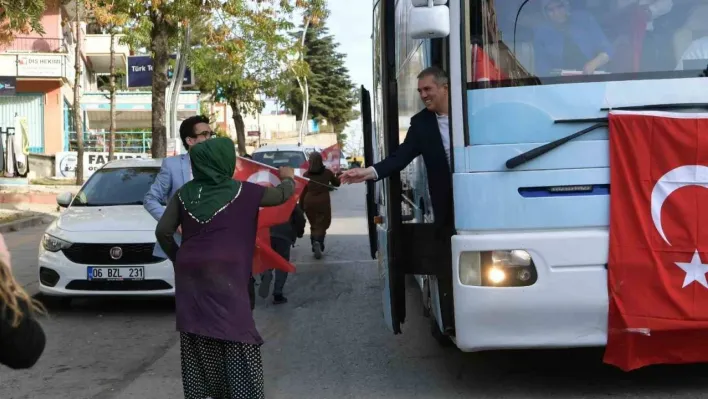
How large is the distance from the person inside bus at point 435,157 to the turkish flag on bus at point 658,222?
1.04 m

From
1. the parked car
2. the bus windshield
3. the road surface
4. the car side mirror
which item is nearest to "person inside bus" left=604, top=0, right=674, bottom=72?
the bus windshield

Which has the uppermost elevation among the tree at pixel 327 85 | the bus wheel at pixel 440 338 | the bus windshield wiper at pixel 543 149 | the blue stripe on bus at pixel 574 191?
the tree at pixel 327 85

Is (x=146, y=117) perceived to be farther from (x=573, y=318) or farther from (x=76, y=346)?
(x=573, y=318)

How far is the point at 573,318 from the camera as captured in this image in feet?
17.0

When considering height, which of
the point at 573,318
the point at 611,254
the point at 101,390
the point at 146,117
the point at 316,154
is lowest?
the point at 101,390

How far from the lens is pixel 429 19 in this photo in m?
5.07

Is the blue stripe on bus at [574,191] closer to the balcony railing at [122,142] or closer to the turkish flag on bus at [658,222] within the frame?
the turkish flag on bus at [658,222]

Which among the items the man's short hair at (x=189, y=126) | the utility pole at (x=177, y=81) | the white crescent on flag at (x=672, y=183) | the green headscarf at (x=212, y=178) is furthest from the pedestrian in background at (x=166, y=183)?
the utility pole at (x=177, y=81)

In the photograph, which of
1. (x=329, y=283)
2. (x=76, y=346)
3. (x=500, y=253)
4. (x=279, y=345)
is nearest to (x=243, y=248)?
(x=500, y=253)

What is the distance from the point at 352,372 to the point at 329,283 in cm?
Answer: 485

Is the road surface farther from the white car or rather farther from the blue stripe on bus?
the blue stripe on bus

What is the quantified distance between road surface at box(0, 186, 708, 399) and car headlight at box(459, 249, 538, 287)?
107 cm

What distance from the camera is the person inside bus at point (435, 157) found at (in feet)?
18.5

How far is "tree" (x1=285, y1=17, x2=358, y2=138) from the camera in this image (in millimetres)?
86125
